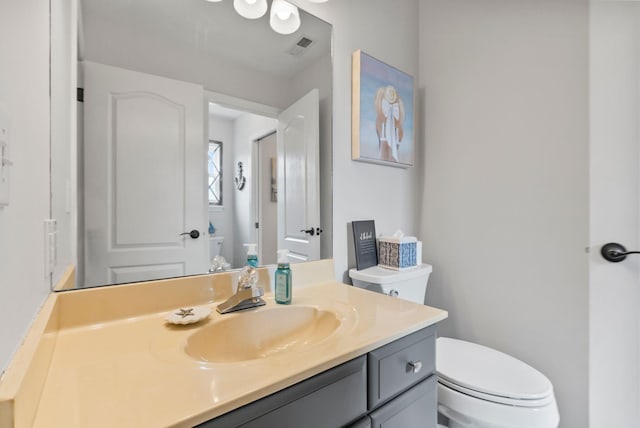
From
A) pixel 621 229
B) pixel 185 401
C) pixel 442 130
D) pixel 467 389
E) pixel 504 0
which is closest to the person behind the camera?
pixel 185 401

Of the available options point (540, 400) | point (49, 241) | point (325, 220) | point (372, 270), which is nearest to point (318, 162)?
point (325, 220)

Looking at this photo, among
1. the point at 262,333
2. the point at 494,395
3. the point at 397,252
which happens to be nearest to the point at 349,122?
the point at 397,252

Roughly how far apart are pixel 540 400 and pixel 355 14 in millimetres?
1722

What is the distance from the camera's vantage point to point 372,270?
4.34 ft

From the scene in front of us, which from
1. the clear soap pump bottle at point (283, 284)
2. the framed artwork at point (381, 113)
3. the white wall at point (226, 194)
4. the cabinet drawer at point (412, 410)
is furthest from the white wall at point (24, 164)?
the framed artwork at point (381, 113)

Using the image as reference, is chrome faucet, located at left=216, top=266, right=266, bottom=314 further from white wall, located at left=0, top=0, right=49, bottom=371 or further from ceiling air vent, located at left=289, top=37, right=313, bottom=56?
ceiling air vent, located at left=289, top=37, right=313, bottom=56

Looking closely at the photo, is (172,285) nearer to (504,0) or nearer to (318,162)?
(318,162)

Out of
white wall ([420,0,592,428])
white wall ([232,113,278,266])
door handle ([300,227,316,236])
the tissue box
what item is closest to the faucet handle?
white wall ([232,113,278,266])

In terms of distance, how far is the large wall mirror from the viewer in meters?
0.82

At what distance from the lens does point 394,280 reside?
127cm

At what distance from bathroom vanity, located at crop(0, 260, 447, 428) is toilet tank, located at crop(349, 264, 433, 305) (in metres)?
0.21

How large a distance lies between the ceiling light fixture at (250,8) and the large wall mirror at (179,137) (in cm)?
2

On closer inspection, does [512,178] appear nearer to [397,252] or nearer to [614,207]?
[614,207]

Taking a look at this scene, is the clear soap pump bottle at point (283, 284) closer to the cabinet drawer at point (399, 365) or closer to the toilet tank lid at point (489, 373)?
the cabinet drawer at point (399, 365)
